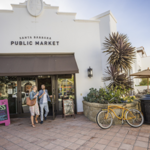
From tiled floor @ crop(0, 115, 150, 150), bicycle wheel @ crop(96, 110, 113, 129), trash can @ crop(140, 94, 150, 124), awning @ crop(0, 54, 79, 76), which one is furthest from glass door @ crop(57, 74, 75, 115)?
trash can @ crop(140, 94, 150, 124)

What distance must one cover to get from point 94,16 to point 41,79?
534 cm

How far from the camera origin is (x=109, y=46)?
6582 mm

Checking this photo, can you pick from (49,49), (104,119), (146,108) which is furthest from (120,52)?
(49,49)

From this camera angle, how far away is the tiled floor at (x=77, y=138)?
3201mm

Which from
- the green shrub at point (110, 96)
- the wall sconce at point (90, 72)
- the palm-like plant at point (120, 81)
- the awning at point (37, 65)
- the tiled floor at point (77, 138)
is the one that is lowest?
the tiled floor at point (77, 138)

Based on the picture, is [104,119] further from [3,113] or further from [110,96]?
[3,113]

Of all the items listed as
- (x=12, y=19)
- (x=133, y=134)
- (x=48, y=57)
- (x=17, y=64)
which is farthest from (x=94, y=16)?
(x=133, y=134)

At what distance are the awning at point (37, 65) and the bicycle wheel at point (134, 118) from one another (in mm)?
2987

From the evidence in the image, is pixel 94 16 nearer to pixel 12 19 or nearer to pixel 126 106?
pixel 12 19

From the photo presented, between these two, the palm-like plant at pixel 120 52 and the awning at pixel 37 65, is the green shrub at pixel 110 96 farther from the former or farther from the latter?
the awning at pixel 37 65

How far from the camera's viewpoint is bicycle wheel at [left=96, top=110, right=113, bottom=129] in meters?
4.31

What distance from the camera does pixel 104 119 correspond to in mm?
4598

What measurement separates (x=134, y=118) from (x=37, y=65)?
4987mm

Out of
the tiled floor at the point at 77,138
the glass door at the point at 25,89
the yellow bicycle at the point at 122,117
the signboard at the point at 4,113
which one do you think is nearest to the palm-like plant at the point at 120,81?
A: the yellow bicycle at the point at 122,117
